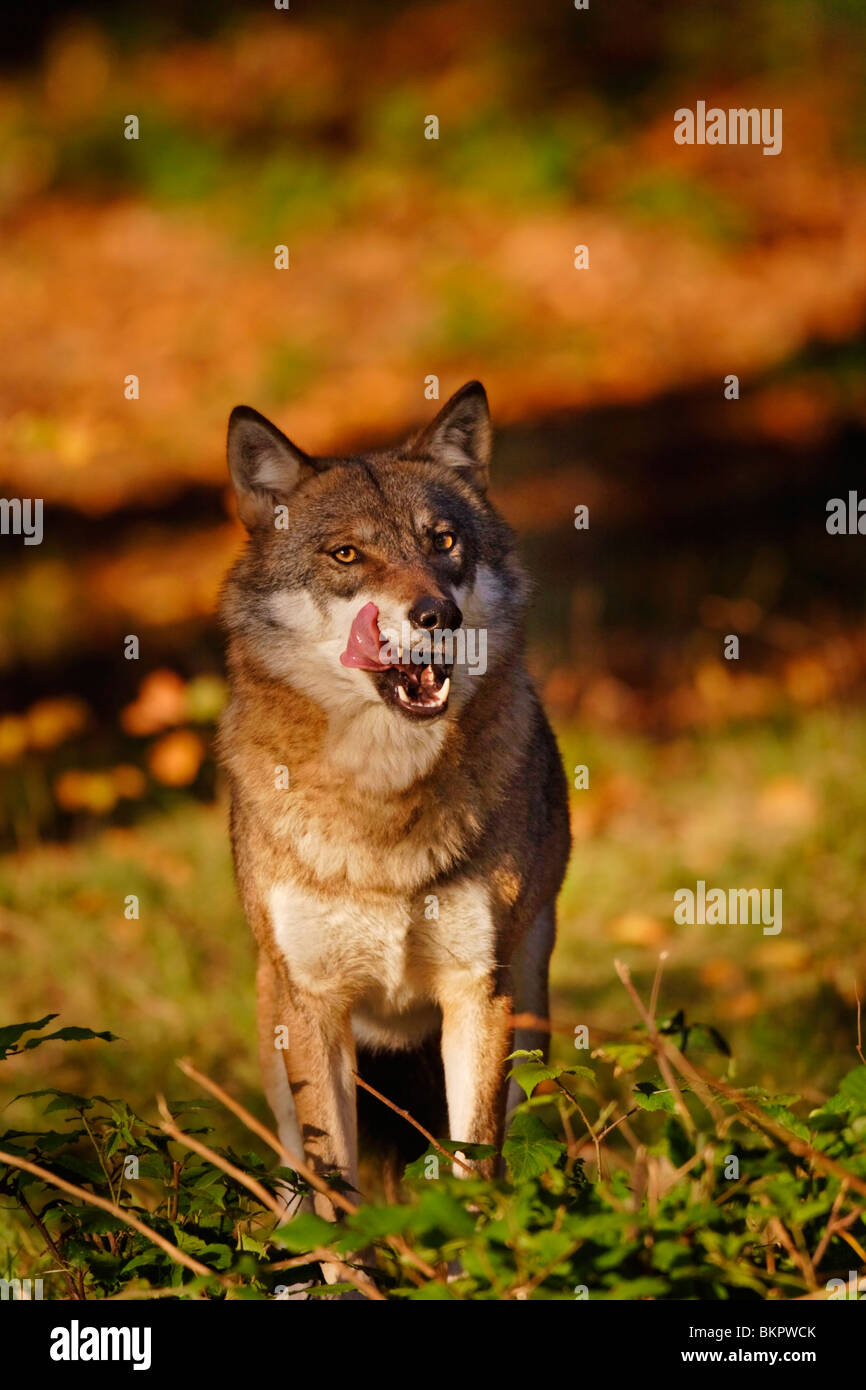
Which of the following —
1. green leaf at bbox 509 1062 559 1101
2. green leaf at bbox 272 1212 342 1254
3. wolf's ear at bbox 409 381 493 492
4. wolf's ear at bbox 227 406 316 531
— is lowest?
green leaf at bbox 272 1212 342 1254

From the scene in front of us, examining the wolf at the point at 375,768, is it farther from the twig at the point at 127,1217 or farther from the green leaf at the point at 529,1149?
the twig at the point at 127,1217

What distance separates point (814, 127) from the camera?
1312 cm

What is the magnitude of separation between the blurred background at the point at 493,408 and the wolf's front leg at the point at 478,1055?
1414 millimetres

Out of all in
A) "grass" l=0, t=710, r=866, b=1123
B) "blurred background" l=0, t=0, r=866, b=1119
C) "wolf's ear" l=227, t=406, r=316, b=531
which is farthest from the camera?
"blurred background" l=0, t=0, r=866, b=1119

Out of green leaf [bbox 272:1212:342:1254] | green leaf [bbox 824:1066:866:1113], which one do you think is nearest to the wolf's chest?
green leaf [bbox 824:1066:866:1113]

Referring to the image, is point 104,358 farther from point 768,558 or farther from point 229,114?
point 768,558

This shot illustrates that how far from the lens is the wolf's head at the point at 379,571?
11.1 ft

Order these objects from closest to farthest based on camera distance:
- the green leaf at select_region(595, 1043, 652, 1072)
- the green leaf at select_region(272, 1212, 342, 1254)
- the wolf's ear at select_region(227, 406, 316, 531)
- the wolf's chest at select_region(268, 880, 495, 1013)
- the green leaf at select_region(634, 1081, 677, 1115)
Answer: the green leaf at select_region(272, 1212, 342, 1254) < the green leaf at select_region(595, 1043, 652, 1072) < the green leaf at select_region(634, 1081, 677, 1115) < the wolf's chest at select_region(268, 880, 495, 1013) < the wolf's ear at select_region(227, 406, 316, 531)

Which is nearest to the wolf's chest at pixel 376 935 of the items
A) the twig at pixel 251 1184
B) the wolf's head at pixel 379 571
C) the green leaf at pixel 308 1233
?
the wolf's head at pixel 379 571

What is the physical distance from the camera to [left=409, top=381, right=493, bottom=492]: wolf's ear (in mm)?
3844

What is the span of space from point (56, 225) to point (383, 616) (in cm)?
1023

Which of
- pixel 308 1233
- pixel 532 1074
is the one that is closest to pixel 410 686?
pixel 532 1074

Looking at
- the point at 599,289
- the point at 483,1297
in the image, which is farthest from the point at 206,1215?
the point at 599,289

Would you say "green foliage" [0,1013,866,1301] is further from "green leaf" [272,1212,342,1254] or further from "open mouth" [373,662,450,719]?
"open mouth" [373,662,450,719]
